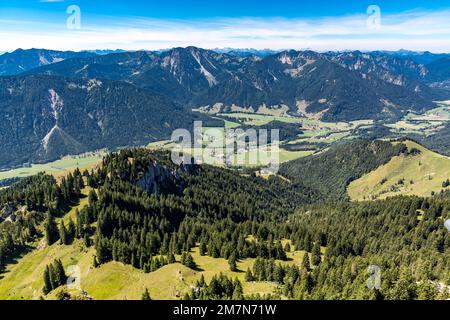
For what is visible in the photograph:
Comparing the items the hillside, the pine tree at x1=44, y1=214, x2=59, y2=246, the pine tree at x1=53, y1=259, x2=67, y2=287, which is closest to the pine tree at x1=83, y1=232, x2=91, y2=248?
the hillside

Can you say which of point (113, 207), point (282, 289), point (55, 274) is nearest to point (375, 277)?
point (282, 289)

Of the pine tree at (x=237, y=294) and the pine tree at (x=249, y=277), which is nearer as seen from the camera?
the pine tree at (x=237, y=294)

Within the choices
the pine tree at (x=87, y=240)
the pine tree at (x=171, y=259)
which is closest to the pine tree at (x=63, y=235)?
the pine tree at (x=87, y=240)

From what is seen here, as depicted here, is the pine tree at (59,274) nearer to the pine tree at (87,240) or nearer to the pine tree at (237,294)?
the pine tree at (87,240)

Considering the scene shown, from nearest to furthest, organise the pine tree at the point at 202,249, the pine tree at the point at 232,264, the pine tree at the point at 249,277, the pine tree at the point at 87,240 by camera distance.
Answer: the pine tree at the point at 249,277 → the pine tree at the point at 232,264 → the pine tree at the point at 202,249 → the pine tree at the point at 87,240

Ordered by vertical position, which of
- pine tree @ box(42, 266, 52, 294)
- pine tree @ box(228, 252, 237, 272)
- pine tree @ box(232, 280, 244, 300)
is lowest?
pine tree @ box(42, 266, 52, 294)

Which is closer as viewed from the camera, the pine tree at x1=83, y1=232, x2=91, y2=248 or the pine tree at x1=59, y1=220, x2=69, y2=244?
the pine tree at x1=83, y1=232, x2=91, y2=248

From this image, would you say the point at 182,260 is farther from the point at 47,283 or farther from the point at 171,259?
the point at 47,283

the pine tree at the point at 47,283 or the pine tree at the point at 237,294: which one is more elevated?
the pine tree at the point at 237,294

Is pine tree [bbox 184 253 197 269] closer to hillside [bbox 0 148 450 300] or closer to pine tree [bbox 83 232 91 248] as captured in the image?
hillside [bbox 0 148 450 300]

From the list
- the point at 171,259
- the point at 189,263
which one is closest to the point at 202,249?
the point at 171,259
